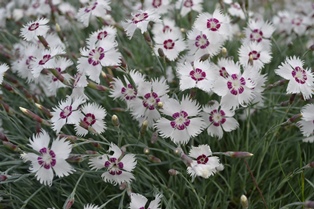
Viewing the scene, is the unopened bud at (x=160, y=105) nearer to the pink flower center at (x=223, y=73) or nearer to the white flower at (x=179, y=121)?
the white flower at (x=179, y=121)

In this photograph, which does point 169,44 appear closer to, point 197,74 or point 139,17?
point 139,17

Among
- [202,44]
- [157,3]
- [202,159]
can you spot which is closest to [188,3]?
[157,3]

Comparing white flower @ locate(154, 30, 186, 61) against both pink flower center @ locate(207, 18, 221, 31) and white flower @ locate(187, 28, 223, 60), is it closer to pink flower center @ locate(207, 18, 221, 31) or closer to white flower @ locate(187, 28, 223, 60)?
white flower @ locate(187, 28, 223, 60)

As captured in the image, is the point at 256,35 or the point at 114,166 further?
the point at 256,35

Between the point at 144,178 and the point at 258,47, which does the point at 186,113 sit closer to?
the point at 144,178

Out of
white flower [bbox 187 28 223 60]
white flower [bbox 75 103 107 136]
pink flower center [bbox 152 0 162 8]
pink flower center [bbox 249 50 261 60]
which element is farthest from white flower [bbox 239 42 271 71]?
white flower [bbox 75 103 107 136]

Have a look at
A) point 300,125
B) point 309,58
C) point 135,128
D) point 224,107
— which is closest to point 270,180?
point 300,125
